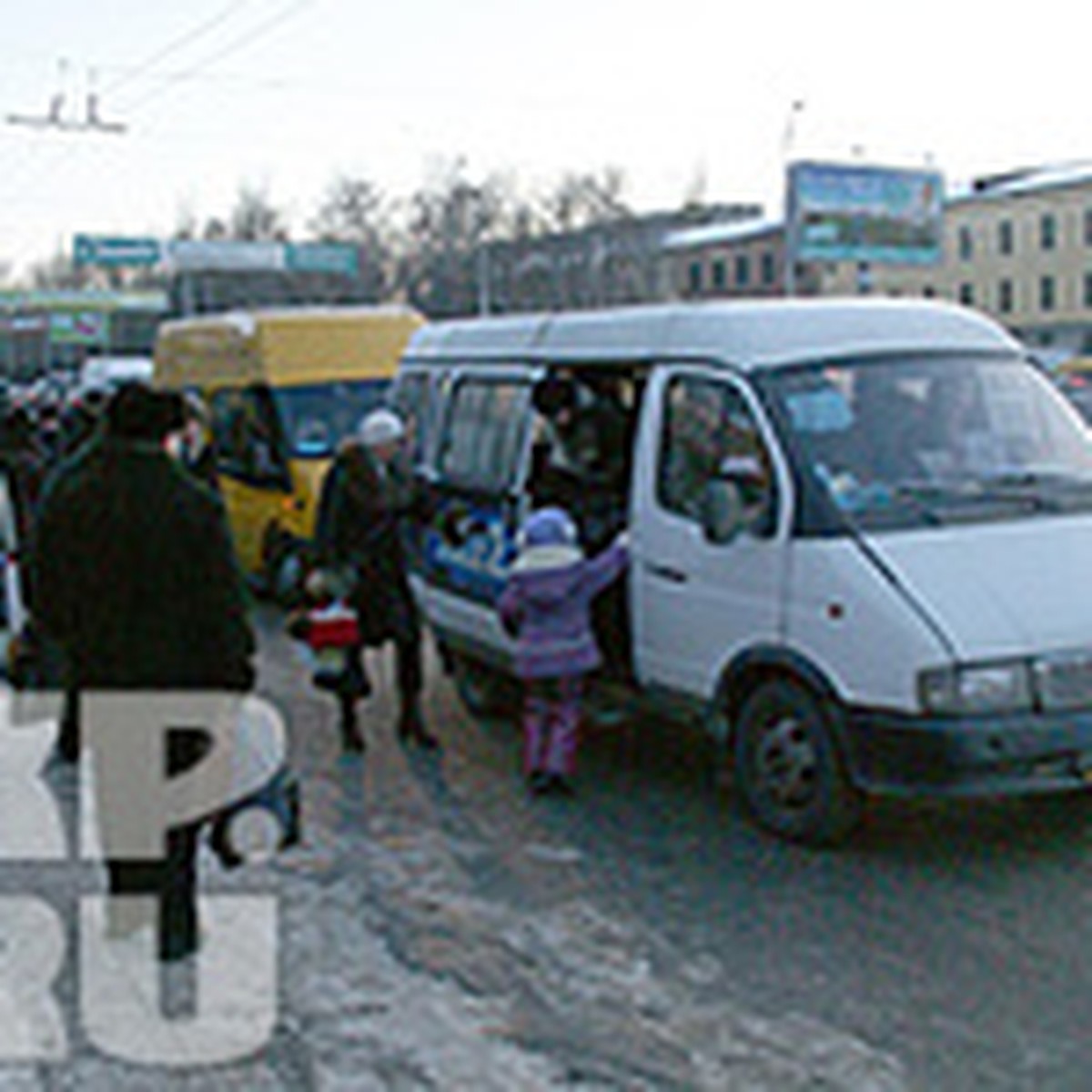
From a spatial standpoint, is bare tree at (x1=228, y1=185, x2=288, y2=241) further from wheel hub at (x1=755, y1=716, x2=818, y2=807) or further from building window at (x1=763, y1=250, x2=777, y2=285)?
wheel hub at (x1=755, y1=716, x2=818, y2=807)

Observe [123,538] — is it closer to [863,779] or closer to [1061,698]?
[863,779]

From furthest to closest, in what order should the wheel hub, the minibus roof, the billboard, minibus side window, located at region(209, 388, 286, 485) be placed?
the billboard → minibus side window, located at region(209, 388, 286, 485) → the minibus roof → the wheel hub

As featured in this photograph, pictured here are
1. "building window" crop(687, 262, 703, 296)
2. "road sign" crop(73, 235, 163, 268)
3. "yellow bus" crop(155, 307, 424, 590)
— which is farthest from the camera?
"building window" crop(687, 262, 703, 296)

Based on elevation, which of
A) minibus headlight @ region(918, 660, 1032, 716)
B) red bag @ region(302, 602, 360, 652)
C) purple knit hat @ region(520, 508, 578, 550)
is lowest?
red bag @ region(302, 602, 360, 652)

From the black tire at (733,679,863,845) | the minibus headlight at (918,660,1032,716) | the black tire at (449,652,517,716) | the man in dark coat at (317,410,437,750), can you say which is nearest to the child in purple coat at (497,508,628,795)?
the black tire at (733,679,863,845)

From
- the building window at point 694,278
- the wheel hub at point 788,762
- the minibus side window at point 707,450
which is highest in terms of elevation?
the building window at point 694,278

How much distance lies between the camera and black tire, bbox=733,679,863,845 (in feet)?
19.9

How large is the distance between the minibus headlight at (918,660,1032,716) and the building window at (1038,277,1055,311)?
7922 cm

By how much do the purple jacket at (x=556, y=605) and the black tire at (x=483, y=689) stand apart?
164 centimetres

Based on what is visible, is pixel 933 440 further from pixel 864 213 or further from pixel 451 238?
pixel 451 238

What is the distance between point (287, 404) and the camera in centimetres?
1299

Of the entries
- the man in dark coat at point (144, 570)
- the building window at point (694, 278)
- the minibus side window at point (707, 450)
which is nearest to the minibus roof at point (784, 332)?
the minibus side window at point (707, 450)

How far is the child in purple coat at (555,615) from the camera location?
22.9ft

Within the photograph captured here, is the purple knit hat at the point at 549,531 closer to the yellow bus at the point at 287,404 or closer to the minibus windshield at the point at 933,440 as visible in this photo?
the minibus windshield at the point at 933,440
